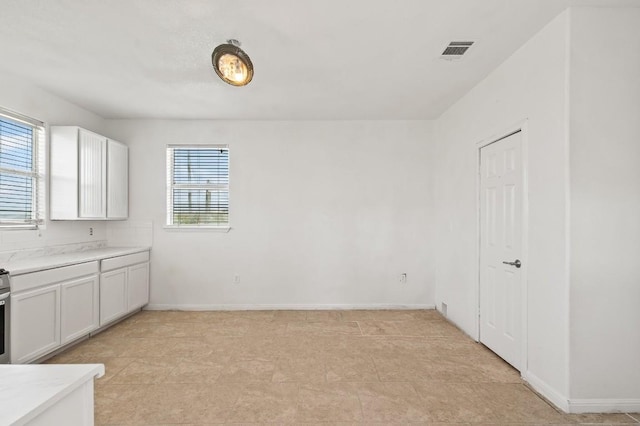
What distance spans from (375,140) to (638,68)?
298 cm

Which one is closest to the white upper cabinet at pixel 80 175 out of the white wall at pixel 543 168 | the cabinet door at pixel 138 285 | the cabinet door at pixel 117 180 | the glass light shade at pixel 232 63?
the cabinet door at pixel 117 180

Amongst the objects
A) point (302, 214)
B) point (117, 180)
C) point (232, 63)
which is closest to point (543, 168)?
point (232, 63)

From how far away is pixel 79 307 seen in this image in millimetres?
3434

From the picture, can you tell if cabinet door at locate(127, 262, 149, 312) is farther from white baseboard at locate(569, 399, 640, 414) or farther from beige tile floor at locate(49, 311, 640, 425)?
white baseboard at locate(569, 399, 640, 414)

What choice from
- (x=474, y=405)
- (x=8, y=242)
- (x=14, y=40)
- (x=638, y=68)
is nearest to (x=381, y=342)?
(x=474, y=405)

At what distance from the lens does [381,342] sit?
11.9 feet

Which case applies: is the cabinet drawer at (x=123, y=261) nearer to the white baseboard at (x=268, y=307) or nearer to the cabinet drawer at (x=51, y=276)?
the cabinet drawer at (x=51, y=276)

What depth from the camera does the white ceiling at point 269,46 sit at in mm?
2309

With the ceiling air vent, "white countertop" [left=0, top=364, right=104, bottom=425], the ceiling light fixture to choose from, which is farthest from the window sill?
"white countertop" [left=0, top=364, right=104, bottom=425]

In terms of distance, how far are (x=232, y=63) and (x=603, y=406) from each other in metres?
3.72

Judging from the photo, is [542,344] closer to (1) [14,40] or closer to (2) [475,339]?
(2) [475,339]

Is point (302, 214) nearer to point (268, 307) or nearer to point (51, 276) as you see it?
point (268, 307)

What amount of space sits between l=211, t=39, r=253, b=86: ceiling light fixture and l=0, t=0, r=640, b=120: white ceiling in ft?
0.52

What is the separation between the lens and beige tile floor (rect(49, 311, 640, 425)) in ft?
7.57
